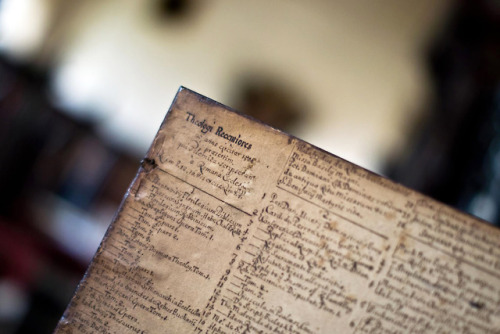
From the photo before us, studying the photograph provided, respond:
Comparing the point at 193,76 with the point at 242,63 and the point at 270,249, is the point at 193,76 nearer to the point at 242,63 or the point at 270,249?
the point at 242,63

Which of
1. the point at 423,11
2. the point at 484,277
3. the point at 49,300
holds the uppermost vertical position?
the point at 423,11

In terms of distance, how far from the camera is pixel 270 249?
0.53 metres

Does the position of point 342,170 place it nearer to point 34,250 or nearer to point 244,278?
point 244,278

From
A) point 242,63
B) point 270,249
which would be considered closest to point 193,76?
point 242,63

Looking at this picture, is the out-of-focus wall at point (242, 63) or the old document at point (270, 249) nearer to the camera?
the old document at point (270, 249)

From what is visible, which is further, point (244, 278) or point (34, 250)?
→ point (34, 250)

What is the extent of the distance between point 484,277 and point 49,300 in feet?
6.66

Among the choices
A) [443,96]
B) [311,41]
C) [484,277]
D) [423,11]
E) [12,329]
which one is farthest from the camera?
[311,41]

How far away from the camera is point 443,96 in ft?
7.19

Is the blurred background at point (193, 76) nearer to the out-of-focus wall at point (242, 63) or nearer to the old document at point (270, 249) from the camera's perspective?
the out-of-focus wall at point (242, 63)

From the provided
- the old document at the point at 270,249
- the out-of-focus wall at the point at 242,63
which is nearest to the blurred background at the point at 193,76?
the out-of-focus wall at the point at 242,63

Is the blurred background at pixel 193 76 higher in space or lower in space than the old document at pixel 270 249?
higher

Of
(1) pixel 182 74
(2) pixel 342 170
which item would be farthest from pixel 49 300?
(1) pixel 182 74

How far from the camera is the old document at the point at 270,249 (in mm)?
506
